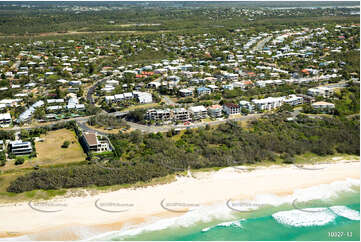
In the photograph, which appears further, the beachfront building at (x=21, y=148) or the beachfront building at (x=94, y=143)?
the beachfront building at (x=94, y=143)

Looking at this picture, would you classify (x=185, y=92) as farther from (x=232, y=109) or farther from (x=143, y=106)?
(x=232, y=109)

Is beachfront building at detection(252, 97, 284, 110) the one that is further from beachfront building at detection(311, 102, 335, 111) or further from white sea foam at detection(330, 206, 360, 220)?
white sea foam at detection(330, 206, 360, 220)

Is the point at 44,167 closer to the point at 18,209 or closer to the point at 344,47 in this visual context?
the point at 18,209

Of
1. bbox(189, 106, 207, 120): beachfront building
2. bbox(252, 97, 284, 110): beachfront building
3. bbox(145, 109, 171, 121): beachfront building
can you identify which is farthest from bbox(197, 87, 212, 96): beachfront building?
bbox(145, 109, 171, 121): beachfront building

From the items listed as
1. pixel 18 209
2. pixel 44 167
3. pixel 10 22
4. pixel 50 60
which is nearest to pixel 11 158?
pixel 44 167

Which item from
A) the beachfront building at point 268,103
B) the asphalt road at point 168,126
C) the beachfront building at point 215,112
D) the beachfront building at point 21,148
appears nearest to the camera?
the beachfront building at point 21,148

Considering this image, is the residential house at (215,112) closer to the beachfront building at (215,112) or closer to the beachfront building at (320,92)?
the beachfront building at (215,112)

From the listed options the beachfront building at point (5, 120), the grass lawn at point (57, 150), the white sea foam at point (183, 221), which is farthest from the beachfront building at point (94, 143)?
the beachfront building at point (5, 120)
